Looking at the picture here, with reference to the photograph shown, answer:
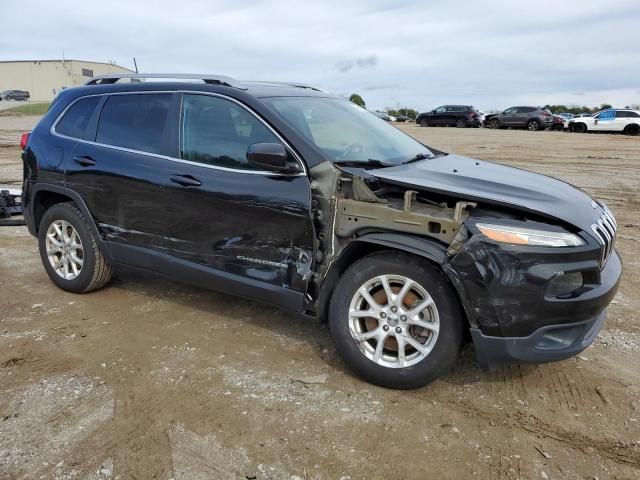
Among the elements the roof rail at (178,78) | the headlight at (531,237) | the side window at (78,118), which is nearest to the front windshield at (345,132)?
the roof rail at (178,78)

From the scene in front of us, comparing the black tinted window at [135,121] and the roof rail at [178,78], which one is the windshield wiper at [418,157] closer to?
the roof rail at [178,78]

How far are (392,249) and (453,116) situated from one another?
3474 centimetres

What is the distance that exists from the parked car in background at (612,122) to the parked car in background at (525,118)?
86.5 inches

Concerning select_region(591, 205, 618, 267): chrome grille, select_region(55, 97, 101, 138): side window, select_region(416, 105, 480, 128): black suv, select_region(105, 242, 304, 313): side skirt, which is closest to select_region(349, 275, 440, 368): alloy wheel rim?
select_region(105, 242, 304, 313): side skirt

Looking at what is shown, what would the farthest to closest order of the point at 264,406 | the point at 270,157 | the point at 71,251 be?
the point at 71,251 → the point at 270,157 → the point at 264,406

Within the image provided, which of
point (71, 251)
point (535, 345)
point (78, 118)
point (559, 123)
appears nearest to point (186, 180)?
point (78, 118)

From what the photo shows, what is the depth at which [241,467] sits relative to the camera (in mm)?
2590

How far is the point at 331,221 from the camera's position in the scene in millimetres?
3287

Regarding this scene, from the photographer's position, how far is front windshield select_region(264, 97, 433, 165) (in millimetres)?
3604

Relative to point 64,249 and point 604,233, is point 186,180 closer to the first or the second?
point 64,249

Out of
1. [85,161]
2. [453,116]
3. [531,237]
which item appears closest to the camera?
[531,237]

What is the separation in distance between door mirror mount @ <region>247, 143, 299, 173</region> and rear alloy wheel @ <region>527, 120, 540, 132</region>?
112ft

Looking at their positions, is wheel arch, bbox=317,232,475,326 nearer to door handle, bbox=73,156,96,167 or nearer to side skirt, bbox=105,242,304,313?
side skirt, bbox=105,242,304,313

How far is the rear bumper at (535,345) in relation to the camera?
9.34 feet
